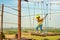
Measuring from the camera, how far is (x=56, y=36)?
279cm

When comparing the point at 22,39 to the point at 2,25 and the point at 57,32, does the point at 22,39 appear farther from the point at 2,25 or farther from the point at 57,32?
the point at 57,32

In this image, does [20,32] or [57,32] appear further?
[57,32]

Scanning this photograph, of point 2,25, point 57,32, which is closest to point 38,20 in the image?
point 57,32

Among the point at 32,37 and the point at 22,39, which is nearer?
the point at 22,39

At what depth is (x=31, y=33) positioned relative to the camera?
2793 mm

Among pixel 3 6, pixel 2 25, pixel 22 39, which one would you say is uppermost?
pixel 3 6

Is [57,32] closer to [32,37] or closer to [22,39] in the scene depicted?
[32,37]

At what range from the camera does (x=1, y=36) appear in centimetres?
266

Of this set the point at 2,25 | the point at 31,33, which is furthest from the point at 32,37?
the point at 2,25

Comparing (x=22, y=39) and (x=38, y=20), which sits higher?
(x=38, y=20)

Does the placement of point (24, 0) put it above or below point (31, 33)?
above

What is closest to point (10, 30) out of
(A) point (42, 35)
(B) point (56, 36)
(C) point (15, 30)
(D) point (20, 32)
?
(C) point (15, 30)

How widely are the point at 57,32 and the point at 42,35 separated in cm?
23

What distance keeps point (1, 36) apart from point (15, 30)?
205mm
